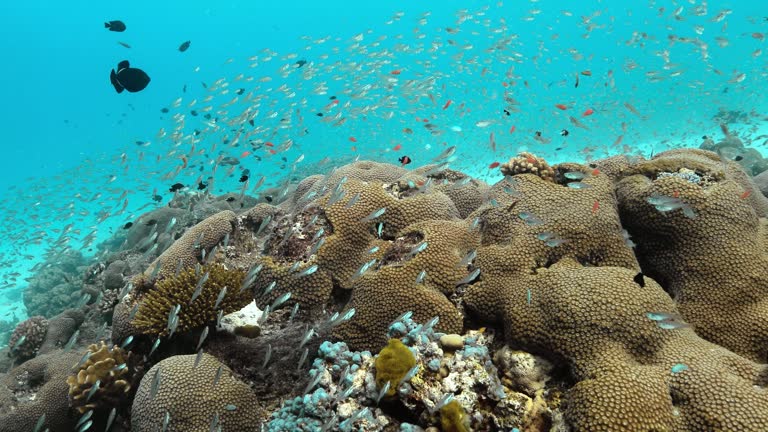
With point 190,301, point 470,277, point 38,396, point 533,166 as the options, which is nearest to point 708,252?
point 533,166

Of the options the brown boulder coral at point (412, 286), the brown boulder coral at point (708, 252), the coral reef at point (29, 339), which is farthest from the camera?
the coral reef at point (29, 339)

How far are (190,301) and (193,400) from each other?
128 centimetres

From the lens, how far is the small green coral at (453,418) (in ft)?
11.4

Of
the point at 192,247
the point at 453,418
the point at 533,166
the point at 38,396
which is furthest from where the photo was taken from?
the point at 192,247

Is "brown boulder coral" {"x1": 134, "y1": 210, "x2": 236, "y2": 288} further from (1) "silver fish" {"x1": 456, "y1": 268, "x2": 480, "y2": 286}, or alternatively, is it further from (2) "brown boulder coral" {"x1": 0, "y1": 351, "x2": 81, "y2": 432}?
(1) "silver fish" {"x1": 456, "y1": 268, "x2": 480, "y2": 286}

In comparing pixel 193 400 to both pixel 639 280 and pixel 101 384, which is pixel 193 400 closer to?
pixel 101 384

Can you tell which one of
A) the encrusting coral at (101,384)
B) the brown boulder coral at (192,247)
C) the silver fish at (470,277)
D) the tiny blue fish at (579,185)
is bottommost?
the encrusting coral at (101,384)

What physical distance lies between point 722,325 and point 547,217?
2.16 metres

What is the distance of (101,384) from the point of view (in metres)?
5.79

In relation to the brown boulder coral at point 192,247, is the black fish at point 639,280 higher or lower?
lower

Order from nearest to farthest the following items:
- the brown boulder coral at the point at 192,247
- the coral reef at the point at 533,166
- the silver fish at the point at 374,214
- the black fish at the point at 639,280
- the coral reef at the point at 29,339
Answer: the black fish at the point at 639,280 → the silver fish at the point at 374,214 → the coral reef at the point at 533,166 → the brown boulder coral at the point at 192,247 → the coral reef at the point at 29,339

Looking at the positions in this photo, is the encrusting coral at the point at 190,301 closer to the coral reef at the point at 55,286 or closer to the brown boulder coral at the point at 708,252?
the brown boulder coral at the point at 708,252

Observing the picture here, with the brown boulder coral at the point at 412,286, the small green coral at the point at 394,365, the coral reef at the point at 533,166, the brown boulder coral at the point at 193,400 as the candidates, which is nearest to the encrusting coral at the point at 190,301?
the brown boulder coral at the point at 193,400

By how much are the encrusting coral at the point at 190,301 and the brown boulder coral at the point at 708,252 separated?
547cm
